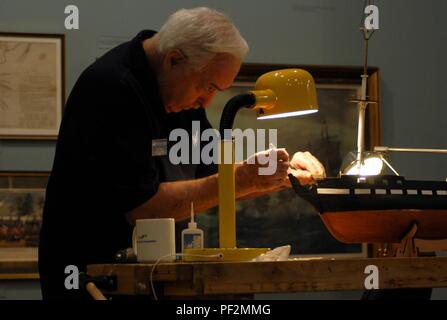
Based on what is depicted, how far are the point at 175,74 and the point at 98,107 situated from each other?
0.23 m

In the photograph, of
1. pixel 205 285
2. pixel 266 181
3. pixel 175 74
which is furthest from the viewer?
pixel 175 74

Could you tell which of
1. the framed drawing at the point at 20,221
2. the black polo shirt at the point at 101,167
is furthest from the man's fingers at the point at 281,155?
the framed drawing at the point at 20,221

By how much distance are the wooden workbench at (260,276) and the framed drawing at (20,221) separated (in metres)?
1.50

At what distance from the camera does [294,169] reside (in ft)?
6.52

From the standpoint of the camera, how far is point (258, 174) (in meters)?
1.72

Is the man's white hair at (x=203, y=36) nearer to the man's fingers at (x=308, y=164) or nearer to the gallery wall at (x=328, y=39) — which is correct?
the man's fingers at (x=308, y=164)

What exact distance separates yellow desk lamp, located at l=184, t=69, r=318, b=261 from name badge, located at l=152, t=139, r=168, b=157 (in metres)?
0.31

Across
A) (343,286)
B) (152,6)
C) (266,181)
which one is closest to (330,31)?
(152,6)

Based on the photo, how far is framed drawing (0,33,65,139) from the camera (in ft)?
8.95

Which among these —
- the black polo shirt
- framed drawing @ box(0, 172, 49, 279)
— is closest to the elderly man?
the black polo shirt

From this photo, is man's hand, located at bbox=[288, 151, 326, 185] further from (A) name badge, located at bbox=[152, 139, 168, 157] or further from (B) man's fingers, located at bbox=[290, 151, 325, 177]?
(A) name badge, located at bbox=[152, 139, 168, 157]

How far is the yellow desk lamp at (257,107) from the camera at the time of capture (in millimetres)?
1506
